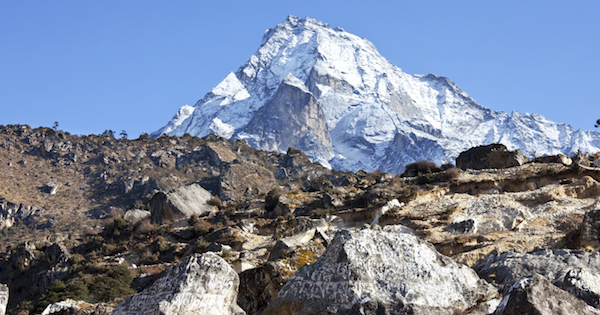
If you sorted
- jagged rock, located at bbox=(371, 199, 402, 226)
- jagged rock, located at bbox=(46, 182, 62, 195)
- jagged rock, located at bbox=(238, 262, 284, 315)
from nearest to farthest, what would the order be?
jagged rock, located at bbox=(238, 262, 284, 315), jagged rock, located at bbox=(371, 199, 402, 226), jagged rock, located at bbox=(46, 182, 62, 195)

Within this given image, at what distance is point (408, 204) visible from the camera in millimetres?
27656

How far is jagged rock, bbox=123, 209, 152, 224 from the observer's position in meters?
39.4

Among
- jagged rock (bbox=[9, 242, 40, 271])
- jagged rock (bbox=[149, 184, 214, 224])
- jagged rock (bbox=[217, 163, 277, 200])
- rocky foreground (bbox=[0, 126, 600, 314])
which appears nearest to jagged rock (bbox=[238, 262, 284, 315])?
rocky foreground (bbox=[0, 126, 600, 314])

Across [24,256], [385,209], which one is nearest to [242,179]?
[24,256]

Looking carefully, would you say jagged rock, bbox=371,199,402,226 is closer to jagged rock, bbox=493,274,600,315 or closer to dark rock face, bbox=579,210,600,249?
dark rock face, bbox=579,210,600,249

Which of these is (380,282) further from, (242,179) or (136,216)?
(242,179)

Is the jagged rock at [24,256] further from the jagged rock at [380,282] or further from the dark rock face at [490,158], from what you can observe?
the jagged rock at [380,282]

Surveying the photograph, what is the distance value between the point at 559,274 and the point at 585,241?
4490mm

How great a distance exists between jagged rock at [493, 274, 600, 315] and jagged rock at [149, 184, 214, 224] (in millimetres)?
33204

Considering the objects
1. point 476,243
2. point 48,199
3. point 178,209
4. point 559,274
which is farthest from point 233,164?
point 559,274

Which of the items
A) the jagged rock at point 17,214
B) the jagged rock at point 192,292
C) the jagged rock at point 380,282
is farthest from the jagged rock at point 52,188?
the jagged rock at point 380,282

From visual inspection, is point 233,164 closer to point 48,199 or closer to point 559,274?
point 48,199

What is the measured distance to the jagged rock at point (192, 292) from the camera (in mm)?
7296

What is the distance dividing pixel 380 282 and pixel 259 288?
3089mm
